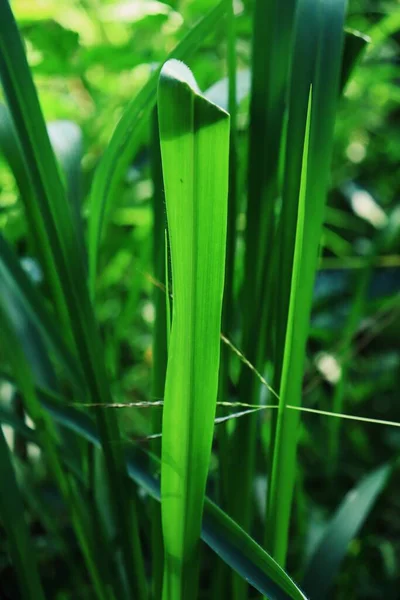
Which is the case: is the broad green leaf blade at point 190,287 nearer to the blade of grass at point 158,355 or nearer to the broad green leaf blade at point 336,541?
the blade of grass at point 158,355

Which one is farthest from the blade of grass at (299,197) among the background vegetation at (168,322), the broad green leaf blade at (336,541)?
the broad green leaf blade at (336,541)

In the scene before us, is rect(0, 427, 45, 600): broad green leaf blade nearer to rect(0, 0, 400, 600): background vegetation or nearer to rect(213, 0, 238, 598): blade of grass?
rect(0, 0, 400, 600): background vegetation

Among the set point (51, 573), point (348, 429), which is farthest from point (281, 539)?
point (348, 429)

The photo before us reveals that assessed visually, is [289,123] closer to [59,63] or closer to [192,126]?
[192,126]

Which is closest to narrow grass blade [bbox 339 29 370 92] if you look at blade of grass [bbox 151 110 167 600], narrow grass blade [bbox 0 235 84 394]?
blade of grass [bbox 151 110 167 600]

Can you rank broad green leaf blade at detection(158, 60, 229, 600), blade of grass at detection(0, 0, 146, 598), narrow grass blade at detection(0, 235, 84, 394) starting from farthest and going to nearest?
1. narrow grass blade at detection(0, 235, 84, 394)
2. blade of grass at detection(0, 0, 146, 598)
3. broad green leaf blade at detection(158, 60, 229, 600)

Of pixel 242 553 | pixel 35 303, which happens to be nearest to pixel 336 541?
pixel 242 553

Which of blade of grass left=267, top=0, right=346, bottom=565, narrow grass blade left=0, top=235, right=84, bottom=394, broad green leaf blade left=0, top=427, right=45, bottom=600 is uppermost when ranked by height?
blade of grass left=267, top=0, right=346, bottom=565
